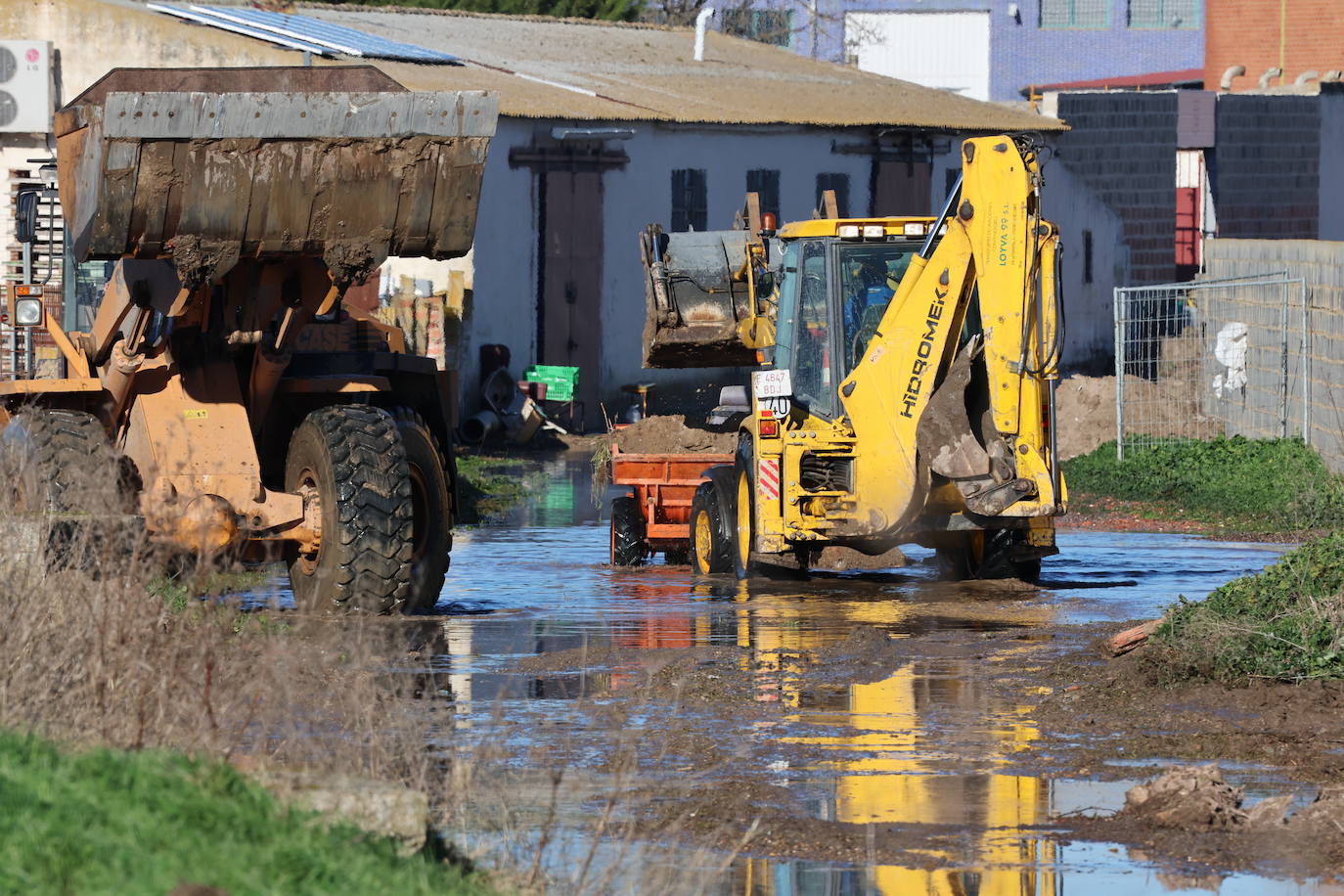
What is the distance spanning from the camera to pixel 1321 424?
23609mm

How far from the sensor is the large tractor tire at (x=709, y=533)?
17859 mm

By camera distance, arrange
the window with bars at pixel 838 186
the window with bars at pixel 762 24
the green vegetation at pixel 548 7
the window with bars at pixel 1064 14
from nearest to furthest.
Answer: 1. the window with bars at pixel 838 186
2. the green vegetation at pixel 548 7
3. the window with bars at pixel 1064 14
4. the window with bars at pixel 762 24

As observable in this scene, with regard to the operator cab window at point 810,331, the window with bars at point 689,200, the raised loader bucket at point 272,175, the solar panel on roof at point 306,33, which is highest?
→ the solar panel on roof at point 306,33

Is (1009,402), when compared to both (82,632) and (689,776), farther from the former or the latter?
(82,632)

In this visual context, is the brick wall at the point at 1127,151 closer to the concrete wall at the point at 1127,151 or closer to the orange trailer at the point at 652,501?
the concrete wall at the point at 1127,151

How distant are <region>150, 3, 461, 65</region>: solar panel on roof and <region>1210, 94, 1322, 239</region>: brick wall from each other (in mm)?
17361

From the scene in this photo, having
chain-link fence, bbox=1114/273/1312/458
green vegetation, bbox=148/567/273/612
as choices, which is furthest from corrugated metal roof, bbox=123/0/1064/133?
green vegetation, bbox=148/567/273/612

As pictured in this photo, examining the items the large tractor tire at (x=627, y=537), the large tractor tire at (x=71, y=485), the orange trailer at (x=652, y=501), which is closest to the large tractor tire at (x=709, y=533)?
the orange trailer at (x=652, y=501)

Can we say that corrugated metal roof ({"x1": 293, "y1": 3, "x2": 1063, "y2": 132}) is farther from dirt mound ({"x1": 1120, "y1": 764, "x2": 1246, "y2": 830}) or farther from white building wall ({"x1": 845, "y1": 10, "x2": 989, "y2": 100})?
dirt mound ({"x1": 1120, "y1": 764, "x2": 1246, "y2": 830})

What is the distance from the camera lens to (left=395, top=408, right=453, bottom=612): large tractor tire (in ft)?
48.2

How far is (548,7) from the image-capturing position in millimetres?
57281

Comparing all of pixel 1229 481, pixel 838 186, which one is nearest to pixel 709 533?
pixel 1229 481

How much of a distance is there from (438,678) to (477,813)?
4.07 m

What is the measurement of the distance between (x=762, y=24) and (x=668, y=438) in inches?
1789
